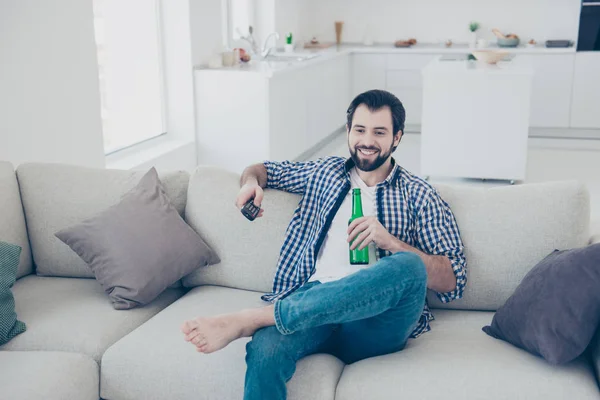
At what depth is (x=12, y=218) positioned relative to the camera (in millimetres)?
2660

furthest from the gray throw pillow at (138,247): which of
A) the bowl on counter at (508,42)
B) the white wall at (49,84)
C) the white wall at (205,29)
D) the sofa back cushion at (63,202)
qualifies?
the bowl on counter at (508,42)

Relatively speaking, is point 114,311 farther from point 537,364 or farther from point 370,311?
point 537,364

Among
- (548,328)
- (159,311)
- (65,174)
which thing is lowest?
(159,311)

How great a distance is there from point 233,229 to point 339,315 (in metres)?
0.74

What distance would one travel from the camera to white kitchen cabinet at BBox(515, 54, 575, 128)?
24.2 feet

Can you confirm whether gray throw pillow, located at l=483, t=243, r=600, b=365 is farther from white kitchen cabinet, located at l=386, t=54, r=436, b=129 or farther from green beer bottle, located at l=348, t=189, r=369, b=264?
white kitchen cabinet, located at l=386, t=54, r=436, b=129

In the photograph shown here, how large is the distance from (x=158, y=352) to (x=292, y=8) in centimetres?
605

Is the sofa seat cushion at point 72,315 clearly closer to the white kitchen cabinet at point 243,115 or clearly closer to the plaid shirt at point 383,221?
the plaid shirt at point 383,221

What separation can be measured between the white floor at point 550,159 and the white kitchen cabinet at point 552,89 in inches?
9.4

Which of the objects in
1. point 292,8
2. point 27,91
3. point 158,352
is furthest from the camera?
point 292,8

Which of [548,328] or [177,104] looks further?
[177,104]

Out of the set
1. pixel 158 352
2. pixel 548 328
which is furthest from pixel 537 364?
pixel 158 352

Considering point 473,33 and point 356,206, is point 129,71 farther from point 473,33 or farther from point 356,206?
point 473,33

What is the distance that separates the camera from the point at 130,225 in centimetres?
250
